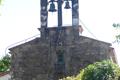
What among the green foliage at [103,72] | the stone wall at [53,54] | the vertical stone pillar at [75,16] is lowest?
the stone wall at [53,54]

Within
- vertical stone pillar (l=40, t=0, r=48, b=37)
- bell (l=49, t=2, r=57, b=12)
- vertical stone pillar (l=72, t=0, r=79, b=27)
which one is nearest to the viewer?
bell (l=49, t=2, r=57, b=12)

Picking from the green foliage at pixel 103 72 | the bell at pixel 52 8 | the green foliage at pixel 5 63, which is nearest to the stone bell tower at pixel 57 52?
the bell at pixel 52 8

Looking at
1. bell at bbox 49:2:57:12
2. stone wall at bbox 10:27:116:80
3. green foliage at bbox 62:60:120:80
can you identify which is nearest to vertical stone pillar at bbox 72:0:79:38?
stone wall at bbox 10:27:116:80

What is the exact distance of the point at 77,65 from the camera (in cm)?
3328

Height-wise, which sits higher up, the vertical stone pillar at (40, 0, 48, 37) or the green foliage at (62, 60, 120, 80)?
the vertical stone pillar at (40, 0, 48, 37)

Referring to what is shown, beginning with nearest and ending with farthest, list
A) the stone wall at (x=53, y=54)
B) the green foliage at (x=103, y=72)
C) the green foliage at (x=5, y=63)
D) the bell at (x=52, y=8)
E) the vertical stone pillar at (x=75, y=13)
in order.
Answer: the green foliage at (x=103, y=72) → the bell at (x=52, y=8) → the vertical stone pillar at (x=75, y=13) → the stone wall at (x=53, y=54) → the green foliage at (x=5, y=63)

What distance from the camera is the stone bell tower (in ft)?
107

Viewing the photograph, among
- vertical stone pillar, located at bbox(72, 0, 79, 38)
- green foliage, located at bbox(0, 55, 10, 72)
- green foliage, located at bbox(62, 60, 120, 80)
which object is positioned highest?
vertical stone pillar, located at bbox(72, 0, 79, 38)

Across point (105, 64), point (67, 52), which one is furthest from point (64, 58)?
point (105, 64)

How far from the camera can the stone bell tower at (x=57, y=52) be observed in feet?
107

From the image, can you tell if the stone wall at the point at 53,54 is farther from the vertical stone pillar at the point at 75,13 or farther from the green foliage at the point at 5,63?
the green foliage at the point at 5,63

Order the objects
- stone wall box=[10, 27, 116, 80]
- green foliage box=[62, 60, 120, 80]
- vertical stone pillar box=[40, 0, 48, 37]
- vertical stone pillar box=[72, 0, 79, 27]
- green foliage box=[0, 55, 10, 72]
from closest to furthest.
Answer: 1. green foliage box=[62, 60, 120, 80]
2. vertical stone pillar box=[72, 0, 79, 27]
3. vertical stone pillar box=[40, 0, 48, 37]
4. stone wall box=[10, 27, 116, 80]
5. green foliage box=[0, 55, 10, 72]

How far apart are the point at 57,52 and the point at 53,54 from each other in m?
0.31

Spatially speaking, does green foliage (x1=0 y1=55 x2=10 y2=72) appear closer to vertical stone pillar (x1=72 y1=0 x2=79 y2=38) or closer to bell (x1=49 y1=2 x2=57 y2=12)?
vertical stone pillar (x1=72 y1=0 x2=79 y2=38)
